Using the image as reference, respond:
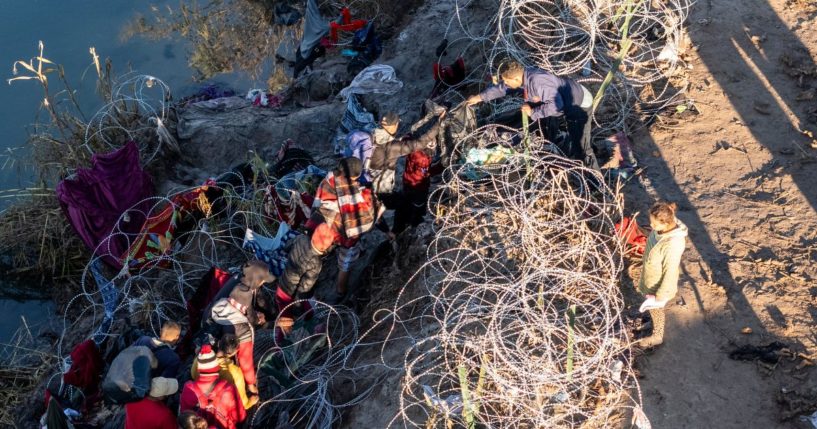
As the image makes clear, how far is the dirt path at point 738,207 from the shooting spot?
489 centimetres

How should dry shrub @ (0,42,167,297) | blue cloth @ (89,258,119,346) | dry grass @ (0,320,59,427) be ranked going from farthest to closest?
dry shrub @ (0,42,167,297)
dry grass @ (0,320,59,427)
blue cloth @ (89,258,119,346)

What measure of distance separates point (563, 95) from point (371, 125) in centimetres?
300

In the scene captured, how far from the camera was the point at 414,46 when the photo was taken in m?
10.2

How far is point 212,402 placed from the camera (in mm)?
4906

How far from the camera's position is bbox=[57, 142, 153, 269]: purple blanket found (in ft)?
25.9

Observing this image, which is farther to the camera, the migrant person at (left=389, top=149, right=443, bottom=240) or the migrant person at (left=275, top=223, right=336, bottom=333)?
the migrant person at (left=389, top=149, right=443, bottom=240)

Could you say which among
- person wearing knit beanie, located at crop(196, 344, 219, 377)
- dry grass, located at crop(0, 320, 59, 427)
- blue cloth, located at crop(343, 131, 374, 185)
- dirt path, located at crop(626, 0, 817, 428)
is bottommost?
dry grass, located at crop(0, 320, 59, 427)

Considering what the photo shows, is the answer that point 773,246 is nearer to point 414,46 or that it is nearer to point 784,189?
point 784,189

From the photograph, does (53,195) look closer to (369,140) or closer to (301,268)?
(301,268)

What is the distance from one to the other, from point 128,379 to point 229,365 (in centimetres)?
68

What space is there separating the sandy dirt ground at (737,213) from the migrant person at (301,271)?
1196mm

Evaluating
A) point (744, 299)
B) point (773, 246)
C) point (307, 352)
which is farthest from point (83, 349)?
point (773, 246)

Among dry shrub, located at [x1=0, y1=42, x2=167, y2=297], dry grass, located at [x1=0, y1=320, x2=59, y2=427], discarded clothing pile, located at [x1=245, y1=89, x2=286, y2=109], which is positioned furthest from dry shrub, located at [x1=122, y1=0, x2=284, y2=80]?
dry grass, located at [x1=0, y1=320, x2=59, y2=427]

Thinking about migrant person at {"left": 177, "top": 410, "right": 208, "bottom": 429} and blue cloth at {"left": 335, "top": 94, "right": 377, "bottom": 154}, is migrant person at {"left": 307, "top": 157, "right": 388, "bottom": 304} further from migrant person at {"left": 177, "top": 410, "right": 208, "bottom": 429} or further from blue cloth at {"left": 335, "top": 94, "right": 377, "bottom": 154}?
blue cloth at {"left": 335, "top": 94, "right": 377, "bottom": 154}
